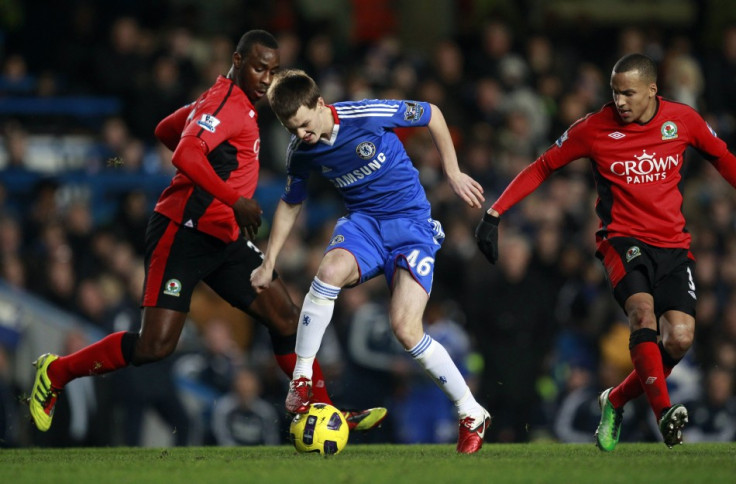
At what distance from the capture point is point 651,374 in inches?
295

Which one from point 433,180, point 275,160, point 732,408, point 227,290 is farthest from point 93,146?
point 732,408

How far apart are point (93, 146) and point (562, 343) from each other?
5241 mm

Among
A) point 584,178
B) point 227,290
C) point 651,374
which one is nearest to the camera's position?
point 651,374

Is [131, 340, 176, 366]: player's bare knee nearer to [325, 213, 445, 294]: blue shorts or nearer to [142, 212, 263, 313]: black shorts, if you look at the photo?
[142, 212, 263, 313]: black shorts

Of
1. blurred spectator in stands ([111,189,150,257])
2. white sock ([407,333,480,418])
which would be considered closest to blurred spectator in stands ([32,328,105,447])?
blurred spectator in stands ([111,189,150,257])

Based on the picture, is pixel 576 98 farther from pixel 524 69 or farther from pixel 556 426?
pixel 556 426

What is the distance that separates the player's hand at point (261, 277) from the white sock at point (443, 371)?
3.13 ft

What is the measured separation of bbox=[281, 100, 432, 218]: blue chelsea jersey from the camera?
25.3ft

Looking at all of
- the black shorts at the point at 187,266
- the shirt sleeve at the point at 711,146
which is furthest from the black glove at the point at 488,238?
the black shorts at the point at 187,266

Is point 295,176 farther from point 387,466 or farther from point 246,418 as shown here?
point 246,418

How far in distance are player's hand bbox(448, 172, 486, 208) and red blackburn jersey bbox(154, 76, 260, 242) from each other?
4.28 feet

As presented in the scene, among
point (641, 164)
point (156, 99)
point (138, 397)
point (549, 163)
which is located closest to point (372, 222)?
point (549, 163)

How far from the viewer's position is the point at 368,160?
7.75m

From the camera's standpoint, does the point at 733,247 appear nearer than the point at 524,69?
Yes
